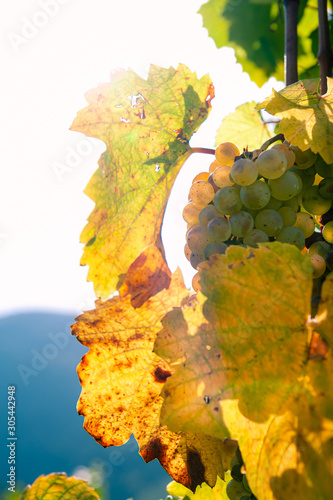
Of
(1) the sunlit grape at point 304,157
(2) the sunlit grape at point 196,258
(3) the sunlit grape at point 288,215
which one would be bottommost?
(3) the sunlit grape at point 288,215

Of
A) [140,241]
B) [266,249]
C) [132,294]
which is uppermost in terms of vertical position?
[140,241]

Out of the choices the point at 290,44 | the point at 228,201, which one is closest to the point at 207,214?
the point at 228,201

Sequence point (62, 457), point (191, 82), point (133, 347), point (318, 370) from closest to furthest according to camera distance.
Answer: point (318, 370)
point (133, 347)
point (191, 82)
point (62, 457)

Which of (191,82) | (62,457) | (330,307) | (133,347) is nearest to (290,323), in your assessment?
(330,307)

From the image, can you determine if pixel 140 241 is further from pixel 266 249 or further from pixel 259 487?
pixel 259 487

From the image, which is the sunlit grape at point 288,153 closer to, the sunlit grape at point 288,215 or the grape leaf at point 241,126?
the sunlit grape at point 288,215

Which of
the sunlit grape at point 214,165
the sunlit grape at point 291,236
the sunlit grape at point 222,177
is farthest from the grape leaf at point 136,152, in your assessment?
the sunlit grape at point 291,236
